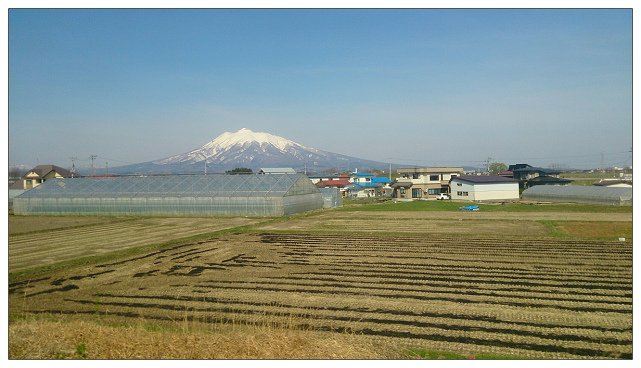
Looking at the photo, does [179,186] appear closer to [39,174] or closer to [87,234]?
[87,234]

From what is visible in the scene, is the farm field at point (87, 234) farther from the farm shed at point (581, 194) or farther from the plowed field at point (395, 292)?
the farm shed at point (581, 194)

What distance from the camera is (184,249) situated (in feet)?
72.9

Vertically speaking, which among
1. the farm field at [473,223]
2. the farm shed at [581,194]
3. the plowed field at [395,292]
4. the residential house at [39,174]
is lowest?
the plowed field at [395,292]

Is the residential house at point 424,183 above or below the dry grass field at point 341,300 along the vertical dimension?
above

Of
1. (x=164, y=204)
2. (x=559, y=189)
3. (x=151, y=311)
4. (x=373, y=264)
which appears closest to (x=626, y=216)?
(x=559, y=189)

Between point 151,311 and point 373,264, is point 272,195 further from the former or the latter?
point 151,311

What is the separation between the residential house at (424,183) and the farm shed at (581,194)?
11417 millimetres

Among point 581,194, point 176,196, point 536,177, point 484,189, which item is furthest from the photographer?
point 536,177

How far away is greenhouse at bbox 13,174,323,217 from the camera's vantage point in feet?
126

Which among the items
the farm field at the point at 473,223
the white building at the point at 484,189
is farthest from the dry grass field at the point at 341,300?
the white building at the point at 484,189

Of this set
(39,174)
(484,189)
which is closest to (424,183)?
(484,189)

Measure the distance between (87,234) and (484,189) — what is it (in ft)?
141

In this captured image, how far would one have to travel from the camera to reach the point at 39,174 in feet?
202

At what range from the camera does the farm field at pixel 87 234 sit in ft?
68.9
